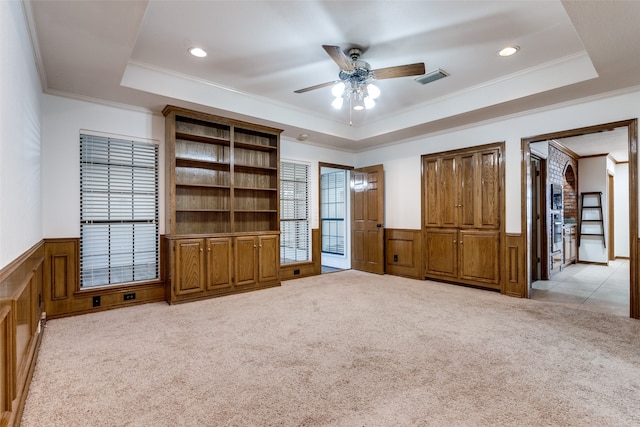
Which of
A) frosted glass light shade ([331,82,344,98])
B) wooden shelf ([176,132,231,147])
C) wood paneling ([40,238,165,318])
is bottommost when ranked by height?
wood paneling ([40,238,165,318])

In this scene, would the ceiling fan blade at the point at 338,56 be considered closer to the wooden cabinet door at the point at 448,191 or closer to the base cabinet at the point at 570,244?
the wooden cabinet door at the point at 448,191

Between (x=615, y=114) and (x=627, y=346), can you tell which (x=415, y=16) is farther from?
(x=627, y=346)

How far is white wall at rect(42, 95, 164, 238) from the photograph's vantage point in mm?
3555

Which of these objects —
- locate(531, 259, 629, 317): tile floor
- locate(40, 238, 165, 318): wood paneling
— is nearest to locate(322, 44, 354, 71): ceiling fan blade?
locate(40, 238, 165, 318): wood paneling

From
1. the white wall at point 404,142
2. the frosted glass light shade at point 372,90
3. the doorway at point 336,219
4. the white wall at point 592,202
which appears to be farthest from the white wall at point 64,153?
the white wall at point 592,202

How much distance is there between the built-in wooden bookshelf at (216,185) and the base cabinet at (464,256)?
271 centimetres

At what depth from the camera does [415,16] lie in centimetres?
271

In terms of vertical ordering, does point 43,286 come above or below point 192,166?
below

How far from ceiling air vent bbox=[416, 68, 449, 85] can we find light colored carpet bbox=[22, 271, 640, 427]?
2.84 m

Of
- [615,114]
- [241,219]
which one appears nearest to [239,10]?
[241,219]

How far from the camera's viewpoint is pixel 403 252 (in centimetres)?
594

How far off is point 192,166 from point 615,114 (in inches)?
215

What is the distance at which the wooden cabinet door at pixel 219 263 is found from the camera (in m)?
4.33

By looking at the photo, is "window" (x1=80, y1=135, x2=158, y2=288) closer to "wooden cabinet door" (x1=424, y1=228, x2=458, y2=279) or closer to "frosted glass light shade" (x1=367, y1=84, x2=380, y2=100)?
"frosted glass light shade" (x1=367, y1=84, x2=380, y2=100)
